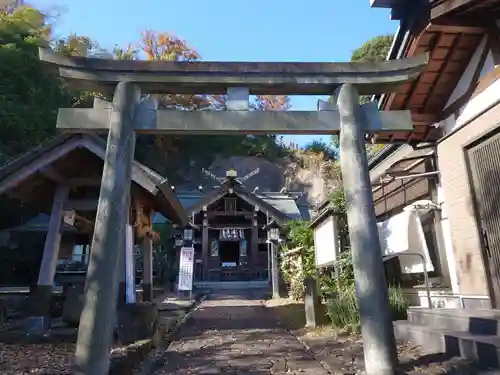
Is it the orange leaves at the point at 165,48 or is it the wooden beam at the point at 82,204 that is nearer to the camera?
the wooden beam at the point at 82,204

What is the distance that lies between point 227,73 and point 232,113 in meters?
0.57

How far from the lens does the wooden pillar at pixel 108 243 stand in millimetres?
4086

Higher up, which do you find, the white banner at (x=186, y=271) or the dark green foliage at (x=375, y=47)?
the dark green foliage at (x=375, y=47)

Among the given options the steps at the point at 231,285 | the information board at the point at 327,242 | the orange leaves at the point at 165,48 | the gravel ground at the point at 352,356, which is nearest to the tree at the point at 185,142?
the orange leaves at the point at 165,48

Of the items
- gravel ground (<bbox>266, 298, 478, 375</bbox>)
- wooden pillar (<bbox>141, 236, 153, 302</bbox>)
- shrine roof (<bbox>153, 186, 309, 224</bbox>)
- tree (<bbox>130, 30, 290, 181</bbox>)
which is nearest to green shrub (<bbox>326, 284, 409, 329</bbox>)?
gravel ground (<bbox>266, 298, 478, 375</bbox>)

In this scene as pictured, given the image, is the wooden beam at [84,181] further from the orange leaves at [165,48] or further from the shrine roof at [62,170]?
the orange leaves at [165,48]

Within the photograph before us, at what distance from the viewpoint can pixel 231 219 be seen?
24.7 m

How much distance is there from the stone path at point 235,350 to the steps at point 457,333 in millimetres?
1559

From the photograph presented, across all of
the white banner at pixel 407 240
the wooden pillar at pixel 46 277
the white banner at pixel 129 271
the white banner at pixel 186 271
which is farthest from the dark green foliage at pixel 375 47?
the wooden pillar at pixel 46 277

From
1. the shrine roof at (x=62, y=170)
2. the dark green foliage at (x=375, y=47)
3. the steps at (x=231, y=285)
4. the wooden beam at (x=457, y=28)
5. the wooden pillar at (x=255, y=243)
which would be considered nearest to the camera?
the wooden beam at (x=457, y=28)

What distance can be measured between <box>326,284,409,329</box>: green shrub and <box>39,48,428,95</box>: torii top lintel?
4.16 meters

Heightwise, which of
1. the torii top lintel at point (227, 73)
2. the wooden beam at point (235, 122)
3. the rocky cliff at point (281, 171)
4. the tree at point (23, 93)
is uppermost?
the rocky cliff at point (281, 171)

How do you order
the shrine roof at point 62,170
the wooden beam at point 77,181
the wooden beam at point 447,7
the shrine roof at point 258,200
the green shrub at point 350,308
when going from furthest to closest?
the shrine roof at point 258,200, the wooden beam at point 77,181, the shrine roof at point 62,170, the green shrub at point 350,308, the wooden beam at point 447,7

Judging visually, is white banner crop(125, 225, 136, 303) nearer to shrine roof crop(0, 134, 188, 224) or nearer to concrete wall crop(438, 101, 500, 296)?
shrine roof crop(0, 134, 188, 224)
